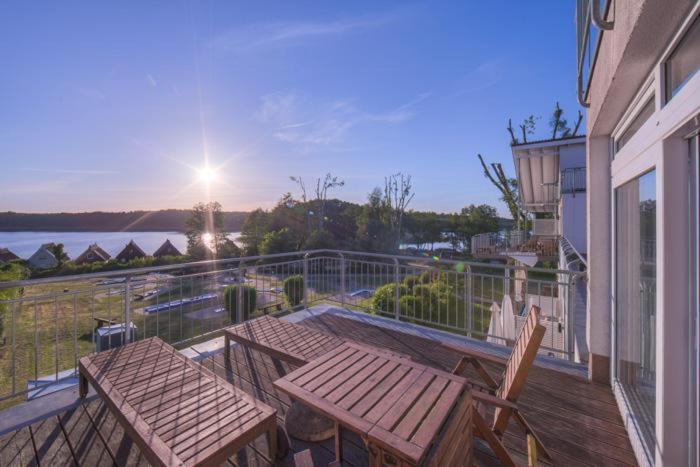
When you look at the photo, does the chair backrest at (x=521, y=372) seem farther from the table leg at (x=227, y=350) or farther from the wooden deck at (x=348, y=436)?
the table leg at (x=227, y=350)

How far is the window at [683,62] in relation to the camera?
1.14 meters

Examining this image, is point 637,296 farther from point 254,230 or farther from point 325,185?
point 325,185

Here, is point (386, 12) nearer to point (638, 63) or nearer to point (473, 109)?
point (638, 63)

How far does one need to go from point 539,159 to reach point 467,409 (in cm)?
1205

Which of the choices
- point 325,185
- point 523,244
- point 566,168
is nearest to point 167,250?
point 325,185

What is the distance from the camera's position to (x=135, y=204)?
3216 centimetres

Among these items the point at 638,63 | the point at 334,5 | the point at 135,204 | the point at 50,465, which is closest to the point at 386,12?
the point at 334,5

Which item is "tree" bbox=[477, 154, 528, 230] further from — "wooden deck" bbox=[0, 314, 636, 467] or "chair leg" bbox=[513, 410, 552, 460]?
"chair leg" bbox=[513, 410, 552, 460]

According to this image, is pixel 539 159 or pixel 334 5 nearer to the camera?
pixel 334 5

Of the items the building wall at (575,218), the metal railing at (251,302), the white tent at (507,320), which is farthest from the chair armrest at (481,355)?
the building wall at (575,218)

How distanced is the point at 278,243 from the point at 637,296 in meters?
23.4

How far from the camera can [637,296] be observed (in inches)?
85.3

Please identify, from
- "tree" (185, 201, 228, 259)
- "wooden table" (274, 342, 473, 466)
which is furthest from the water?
"wooden table" (274, 342, 473, 466)

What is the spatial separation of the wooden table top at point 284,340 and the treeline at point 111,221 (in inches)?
1129
